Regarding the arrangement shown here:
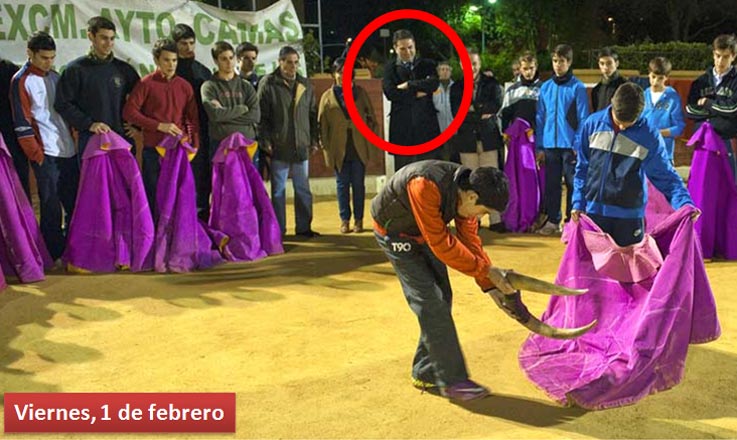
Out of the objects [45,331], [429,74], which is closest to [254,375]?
[45,331]

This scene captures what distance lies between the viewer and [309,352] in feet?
17.0

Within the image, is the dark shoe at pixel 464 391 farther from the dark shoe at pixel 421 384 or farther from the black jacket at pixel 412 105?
the black jacket at pixel 412 105

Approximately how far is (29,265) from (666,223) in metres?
5.13

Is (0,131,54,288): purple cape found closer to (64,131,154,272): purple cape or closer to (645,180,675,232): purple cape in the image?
(64,131,154,272): purple cape

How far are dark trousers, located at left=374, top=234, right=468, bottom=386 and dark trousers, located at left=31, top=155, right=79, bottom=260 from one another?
13.7ft

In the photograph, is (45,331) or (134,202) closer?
(45,331)

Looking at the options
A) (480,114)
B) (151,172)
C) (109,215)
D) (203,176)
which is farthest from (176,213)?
(480,114)

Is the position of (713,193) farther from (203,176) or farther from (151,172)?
(151,172)

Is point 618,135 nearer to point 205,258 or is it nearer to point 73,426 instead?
point 73,426

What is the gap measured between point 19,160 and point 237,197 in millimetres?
1985

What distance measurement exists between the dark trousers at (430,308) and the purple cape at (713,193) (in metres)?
4.05

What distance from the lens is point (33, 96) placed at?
7207 mm

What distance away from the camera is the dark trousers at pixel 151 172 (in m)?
7.56

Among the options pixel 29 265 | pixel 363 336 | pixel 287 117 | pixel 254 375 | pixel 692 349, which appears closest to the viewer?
pixel 254 375
